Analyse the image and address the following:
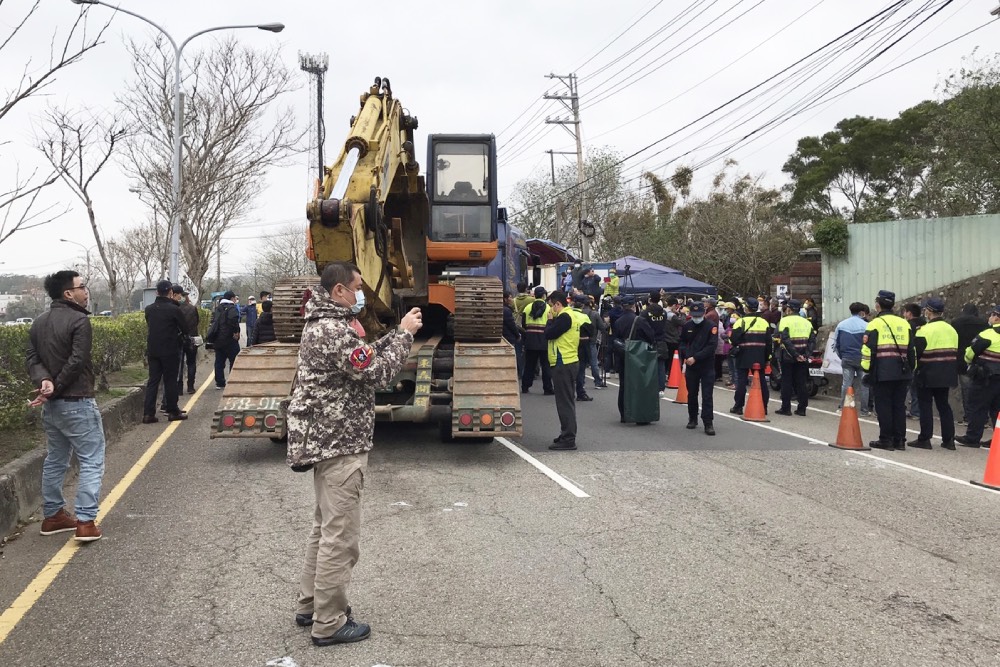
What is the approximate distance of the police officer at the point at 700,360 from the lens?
11141mm

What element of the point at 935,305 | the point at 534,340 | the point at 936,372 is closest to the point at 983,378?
the point at 936,372

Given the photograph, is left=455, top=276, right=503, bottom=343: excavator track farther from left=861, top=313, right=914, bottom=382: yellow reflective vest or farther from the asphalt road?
left=861, top=313, right=914, bottom=382: yellow reflective vest

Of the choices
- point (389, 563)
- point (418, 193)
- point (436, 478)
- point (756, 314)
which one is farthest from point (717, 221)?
point (389, 563)

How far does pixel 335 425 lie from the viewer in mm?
4410

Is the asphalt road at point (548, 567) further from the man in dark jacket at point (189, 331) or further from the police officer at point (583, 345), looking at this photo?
the police officer at point (583, 345)

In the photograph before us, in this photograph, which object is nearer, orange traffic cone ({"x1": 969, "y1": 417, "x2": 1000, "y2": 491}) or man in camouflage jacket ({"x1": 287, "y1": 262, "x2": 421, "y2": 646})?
man in camouflage jacket ({"x1": 287, "y1": 262, "x2": 421, "y2": 646})

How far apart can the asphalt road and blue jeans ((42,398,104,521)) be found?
0.32 m

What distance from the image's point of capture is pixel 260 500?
732 centimetres

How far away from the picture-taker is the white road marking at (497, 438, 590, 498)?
7688 millimetres

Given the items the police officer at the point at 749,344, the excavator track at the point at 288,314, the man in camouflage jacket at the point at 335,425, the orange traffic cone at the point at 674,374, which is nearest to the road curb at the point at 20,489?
the excavator track at the point at 288,314

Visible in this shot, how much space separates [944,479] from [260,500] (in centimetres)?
664

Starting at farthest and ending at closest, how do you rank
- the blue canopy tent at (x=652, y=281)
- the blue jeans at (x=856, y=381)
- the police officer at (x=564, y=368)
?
the blue canopy tent at (x=652, y=281), the blue jeans at (x=856, y=381), the police officer at (x=564, y=368)

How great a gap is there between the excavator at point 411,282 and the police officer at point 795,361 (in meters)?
5.05

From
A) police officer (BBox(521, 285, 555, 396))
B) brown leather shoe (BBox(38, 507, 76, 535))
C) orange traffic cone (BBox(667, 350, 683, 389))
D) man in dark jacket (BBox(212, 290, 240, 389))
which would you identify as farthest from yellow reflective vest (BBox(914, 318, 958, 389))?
man in dark jacket (BBox(212, 290, 240, 389))
